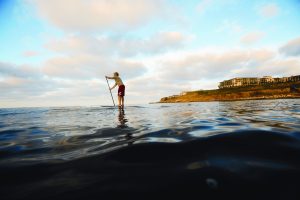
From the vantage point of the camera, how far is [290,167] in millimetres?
2182

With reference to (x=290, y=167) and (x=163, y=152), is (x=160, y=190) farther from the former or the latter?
(x=290, y=167)

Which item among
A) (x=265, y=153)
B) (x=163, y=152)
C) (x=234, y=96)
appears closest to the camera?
(x=265, y=153)

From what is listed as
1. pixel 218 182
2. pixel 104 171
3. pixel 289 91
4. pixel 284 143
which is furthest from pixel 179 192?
pixel 289 91

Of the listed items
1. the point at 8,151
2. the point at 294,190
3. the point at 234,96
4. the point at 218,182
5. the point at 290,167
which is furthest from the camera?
the point at 234,96

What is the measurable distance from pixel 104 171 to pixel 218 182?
1.35m

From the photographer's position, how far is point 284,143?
10.2ft

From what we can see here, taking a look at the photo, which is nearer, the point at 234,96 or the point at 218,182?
the point at 218,182

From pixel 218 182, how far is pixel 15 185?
2.19 metres

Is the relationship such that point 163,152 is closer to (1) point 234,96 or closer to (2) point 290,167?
(2) point 290,167

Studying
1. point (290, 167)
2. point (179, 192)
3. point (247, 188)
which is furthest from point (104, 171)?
point (290, 167)

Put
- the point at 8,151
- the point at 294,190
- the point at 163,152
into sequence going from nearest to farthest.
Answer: the point at 294,190, the point at 163,152, the point at 8,151

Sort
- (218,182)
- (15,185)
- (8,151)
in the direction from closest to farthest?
1. (218,182)
2. (15,185)
3. (8,151)

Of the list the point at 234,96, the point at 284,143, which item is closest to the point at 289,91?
the point at 234,96

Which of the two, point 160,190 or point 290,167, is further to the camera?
point 290,167
